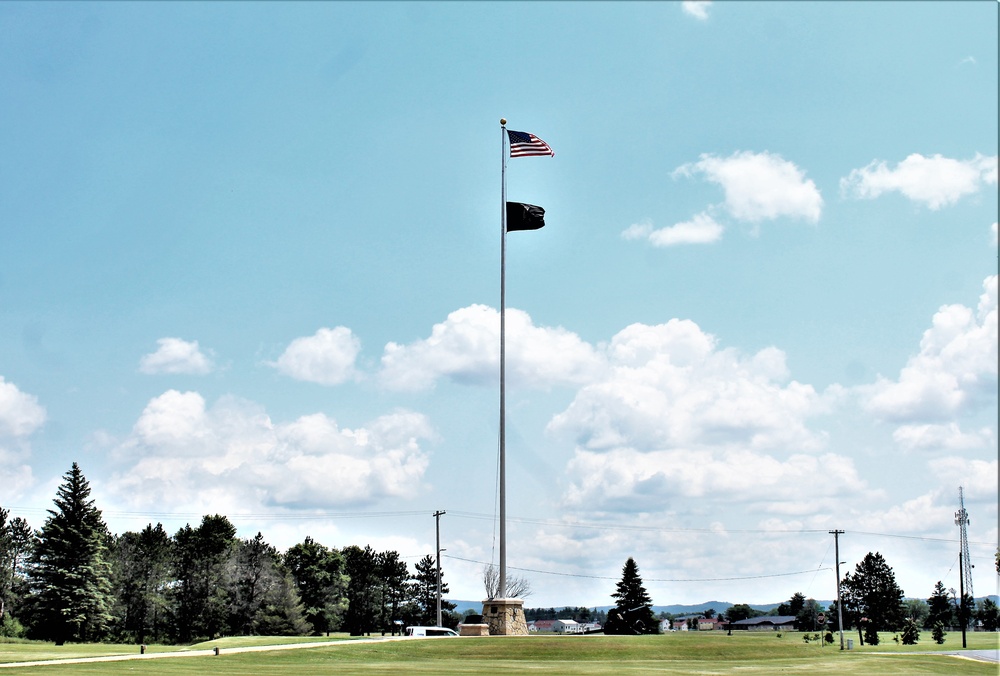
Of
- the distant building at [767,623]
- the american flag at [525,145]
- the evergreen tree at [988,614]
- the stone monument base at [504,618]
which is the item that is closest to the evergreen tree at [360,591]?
the stone monument base at [504,618]

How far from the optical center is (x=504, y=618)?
42.7 metres

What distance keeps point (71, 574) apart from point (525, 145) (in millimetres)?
48313

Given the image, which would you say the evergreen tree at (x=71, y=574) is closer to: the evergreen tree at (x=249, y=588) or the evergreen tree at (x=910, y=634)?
the evergreen tree at (x=249, y=588)

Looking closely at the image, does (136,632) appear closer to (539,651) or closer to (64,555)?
(64,555)

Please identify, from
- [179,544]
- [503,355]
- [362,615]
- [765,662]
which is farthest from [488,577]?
[765,662]

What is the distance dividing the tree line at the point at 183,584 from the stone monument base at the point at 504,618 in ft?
132

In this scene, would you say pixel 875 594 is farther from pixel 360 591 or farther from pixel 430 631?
pixel 430 631

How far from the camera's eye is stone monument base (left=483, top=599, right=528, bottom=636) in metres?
42.7

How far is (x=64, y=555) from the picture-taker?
234ft

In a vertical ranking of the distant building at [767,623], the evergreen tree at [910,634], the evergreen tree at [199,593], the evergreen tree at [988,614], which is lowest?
the distant building at [767,623]

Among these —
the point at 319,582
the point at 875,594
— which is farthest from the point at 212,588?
the point at 875,594

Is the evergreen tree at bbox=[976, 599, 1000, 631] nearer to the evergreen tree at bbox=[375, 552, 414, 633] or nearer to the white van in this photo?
the evergreen tree at bbox=[375, 552, 414, 633]

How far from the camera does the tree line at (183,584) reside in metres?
71.2

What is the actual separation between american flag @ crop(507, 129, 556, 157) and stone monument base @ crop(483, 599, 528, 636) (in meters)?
21.2
